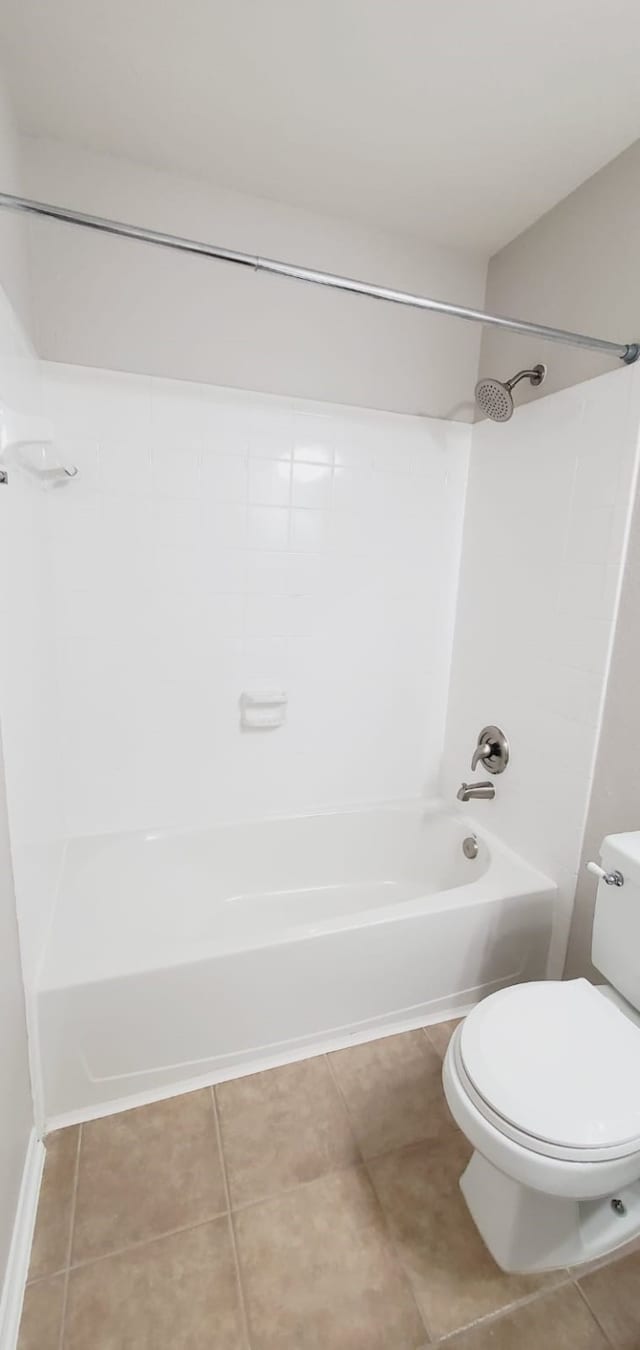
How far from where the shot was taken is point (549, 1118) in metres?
0.89

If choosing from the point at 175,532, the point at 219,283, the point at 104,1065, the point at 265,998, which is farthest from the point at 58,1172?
the point at 219,283

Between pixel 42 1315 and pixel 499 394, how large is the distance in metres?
2.20

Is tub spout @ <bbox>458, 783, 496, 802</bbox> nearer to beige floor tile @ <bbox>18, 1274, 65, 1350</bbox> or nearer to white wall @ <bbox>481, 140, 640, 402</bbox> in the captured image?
white wall @ <bbox>481, 140, 640, 402</bbox>

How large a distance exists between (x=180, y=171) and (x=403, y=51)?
2.23 feet

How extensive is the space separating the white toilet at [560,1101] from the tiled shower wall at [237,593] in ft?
3.43

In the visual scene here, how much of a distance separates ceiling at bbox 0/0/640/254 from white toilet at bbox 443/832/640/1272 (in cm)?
165

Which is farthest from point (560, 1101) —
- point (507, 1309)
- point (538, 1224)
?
point (507, 1309)

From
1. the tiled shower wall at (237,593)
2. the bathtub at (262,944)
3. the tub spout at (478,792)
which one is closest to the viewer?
the bathtub at (262,944)

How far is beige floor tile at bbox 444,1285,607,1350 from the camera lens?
3.06 ft

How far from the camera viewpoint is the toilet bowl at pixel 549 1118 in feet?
2.85

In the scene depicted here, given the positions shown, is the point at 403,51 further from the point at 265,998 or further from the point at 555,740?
the point at 265,998

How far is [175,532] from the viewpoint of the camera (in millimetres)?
1691

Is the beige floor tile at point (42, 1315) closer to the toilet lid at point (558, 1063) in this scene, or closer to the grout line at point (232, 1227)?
the grout line at point (232, 1227)

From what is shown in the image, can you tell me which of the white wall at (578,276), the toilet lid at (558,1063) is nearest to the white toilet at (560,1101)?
the toilet lid at (558,1063)
